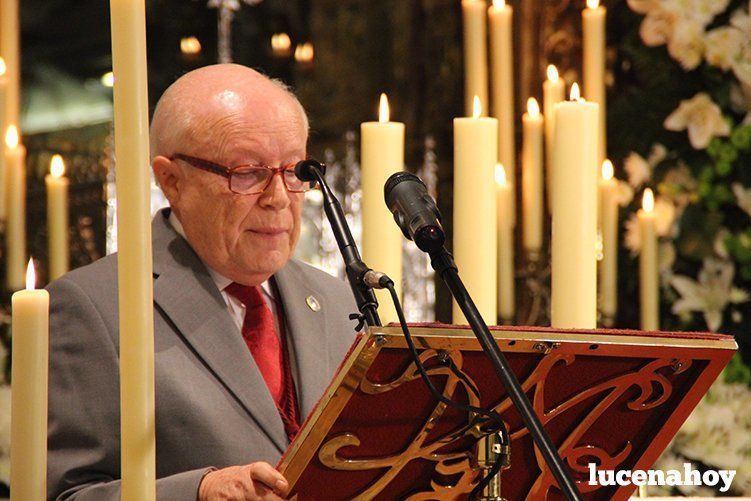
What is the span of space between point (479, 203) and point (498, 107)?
0.81 m

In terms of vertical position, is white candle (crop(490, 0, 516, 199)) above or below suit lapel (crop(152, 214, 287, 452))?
above

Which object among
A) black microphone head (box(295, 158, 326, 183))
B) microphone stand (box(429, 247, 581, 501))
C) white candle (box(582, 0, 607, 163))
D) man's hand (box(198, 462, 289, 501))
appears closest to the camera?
microphone stand (box(429, 247, 581, 501))

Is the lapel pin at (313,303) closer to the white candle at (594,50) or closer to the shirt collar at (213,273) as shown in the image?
the shirt collar at (213,273)

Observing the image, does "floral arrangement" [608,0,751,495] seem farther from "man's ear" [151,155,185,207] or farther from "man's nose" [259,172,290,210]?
"man's ear" [151,155,185,207]

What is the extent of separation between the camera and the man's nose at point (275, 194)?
210cm

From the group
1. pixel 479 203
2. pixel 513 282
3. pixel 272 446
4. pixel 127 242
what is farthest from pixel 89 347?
pixel 513 282

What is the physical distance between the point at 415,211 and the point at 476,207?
514mm

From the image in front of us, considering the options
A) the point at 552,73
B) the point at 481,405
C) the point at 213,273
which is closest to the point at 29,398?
the point at 481,405

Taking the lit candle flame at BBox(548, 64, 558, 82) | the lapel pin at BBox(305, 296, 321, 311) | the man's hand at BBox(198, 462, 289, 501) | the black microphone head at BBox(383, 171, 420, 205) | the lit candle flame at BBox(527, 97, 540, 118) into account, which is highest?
the lit candle flame at BBox(548, 64, 558, 82)

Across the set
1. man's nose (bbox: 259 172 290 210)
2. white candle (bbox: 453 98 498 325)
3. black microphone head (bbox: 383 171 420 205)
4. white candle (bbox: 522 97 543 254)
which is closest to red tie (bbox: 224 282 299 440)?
man's nose (bbox: 259 172 290 210)

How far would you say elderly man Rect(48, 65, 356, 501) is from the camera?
192cm

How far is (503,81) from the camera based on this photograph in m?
2.57

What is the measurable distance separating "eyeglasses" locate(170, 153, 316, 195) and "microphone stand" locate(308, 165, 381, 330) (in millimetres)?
561

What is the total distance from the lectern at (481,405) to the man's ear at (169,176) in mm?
873
